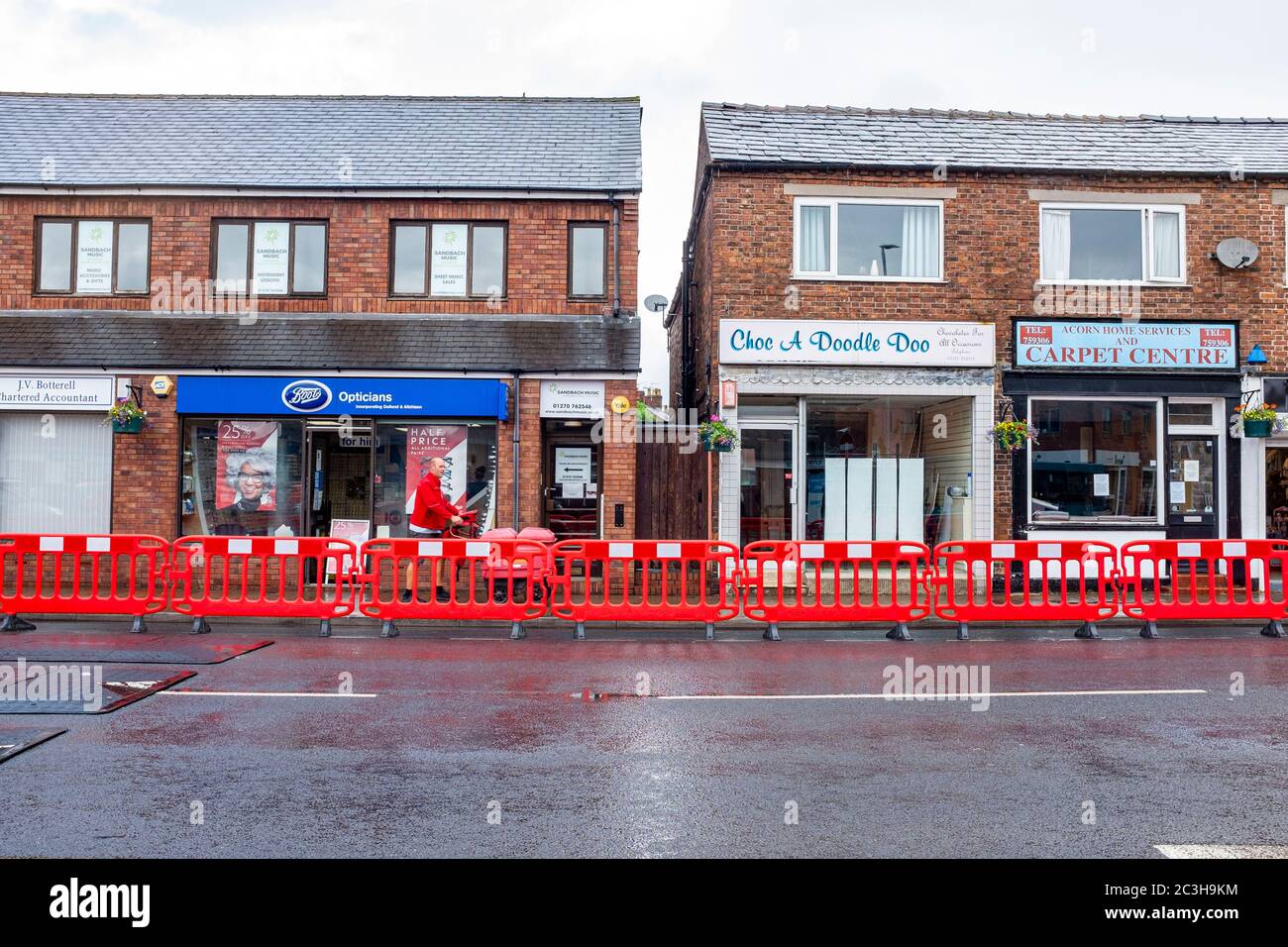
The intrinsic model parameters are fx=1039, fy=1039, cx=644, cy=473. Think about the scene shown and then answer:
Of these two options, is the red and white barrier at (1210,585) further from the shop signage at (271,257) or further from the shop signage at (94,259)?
the shop signage at (94,259)

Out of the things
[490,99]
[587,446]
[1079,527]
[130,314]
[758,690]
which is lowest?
[758,690]

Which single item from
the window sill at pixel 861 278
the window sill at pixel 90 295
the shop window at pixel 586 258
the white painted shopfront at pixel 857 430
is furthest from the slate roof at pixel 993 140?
the window sill at pixel 90 295

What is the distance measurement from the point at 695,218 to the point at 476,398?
23.4ft

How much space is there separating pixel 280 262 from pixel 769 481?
9085mm

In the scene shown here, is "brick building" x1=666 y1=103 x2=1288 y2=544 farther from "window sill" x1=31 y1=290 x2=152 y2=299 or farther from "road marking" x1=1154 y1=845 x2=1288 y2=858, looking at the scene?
"road marking" x1=1154 y1=845 x2=1288 y2=858

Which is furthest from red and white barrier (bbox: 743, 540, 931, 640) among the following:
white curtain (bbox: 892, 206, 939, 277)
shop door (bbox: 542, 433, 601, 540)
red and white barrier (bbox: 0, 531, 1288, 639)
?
white curtain (bbox: 892, 206, 939, 277)

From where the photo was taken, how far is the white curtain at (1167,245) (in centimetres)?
1717

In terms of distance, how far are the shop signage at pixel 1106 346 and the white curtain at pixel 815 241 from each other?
3291mm

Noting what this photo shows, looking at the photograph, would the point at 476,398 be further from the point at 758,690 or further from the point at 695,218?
the point at 758,690

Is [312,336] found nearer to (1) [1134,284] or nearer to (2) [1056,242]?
(2) [1056,242]

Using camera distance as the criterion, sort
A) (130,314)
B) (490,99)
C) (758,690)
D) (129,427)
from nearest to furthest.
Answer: (758,690) → (129,427) → (130,314) → (490,99)

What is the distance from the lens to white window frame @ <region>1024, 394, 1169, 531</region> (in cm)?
1681
